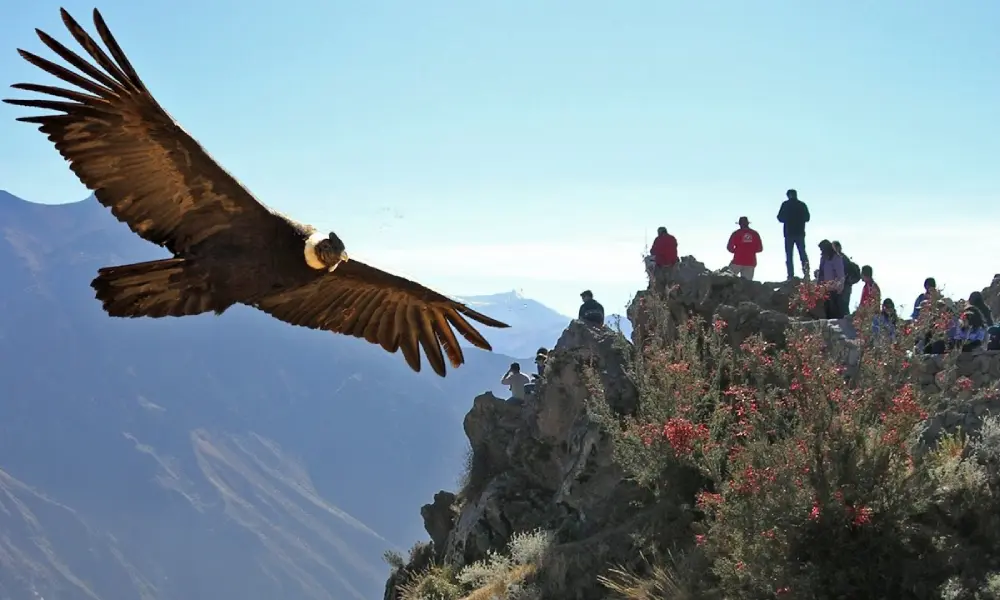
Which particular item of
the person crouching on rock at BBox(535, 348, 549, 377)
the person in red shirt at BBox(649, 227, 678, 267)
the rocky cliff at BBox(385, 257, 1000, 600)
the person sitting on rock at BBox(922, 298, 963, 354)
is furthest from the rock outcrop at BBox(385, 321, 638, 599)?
the person sitting on rock at BBox(922, 298, 963, 354)

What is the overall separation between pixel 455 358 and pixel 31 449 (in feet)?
640

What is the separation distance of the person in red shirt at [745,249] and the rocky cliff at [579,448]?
0.54 m

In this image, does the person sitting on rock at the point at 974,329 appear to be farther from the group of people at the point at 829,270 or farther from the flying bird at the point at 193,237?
the flying bird at the point at 193,237

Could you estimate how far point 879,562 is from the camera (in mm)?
6699

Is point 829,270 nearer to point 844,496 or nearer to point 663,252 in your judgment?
point 663,252

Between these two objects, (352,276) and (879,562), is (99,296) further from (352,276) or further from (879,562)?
(879,562)

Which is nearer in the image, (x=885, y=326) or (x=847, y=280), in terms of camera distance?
(x=885, y=326)

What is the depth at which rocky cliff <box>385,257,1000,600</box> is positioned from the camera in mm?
9469

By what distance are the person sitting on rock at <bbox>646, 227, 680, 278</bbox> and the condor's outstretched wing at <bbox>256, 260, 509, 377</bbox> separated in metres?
6.68

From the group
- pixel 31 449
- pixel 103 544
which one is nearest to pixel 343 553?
pixel 103 544

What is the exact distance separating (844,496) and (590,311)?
6964 millimetres

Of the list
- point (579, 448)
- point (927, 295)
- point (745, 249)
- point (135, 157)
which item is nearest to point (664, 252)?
point (745, 249)

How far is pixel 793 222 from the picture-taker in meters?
12.9

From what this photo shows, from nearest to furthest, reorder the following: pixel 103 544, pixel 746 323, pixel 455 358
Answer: pixel 455 358
pixel 746 323
pixel 103 544
